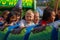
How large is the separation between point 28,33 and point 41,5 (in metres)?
0.47

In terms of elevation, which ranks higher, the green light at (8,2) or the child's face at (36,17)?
the green light at (8,2)

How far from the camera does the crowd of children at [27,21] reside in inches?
125

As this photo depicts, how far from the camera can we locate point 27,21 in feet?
10.7

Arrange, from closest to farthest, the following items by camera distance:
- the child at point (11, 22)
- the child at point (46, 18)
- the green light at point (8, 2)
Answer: the child at point (46, 18) < the child at point (11, 22) < the green light at point (8, 2)

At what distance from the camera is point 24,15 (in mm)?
3311

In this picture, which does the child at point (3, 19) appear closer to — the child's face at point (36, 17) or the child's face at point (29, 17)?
the child's face at point (29, 17)

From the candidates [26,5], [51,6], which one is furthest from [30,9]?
[51,6]

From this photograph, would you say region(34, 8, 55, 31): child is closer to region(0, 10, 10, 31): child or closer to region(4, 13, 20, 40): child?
region(4, 13, 20, 40): child

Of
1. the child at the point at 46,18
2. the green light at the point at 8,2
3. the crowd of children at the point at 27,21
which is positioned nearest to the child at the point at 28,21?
the crowd of children at the point at 27,21

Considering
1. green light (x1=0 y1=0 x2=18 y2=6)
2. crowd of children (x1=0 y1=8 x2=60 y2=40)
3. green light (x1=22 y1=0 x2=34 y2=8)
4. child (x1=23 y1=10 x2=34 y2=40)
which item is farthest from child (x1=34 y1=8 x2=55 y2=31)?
green light (x1=0 y1=0 x2=18 y2=6)

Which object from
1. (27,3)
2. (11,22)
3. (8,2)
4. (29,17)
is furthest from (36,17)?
(8,2)

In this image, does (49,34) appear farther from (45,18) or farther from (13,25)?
(13,25)

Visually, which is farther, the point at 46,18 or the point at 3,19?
the point at 3,19

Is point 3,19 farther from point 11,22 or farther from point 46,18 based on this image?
point 46,18
